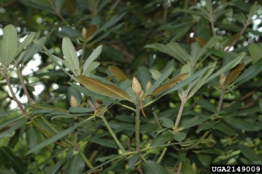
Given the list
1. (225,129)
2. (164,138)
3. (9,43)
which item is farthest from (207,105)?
(9,43)

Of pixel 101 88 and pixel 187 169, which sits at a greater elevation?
pixel 101 88

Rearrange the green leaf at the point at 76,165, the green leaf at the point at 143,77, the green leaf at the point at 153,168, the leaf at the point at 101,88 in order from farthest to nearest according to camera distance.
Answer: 1. the green leaf at the point at 143,77
2. the green leaf at the point at 76,165
3. the green leaf at the point at 153,168
4. the leaf at the point at 101,88

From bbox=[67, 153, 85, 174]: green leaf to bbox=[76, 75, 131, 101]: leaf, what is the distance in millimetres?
283

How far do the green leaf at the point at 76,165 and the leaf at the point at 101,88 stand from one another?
28 cm

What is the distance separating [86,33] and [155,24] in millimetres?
462

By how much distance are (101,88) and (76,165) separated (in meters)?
0.30

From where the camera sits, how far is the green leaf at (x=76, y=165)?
2.84 feet

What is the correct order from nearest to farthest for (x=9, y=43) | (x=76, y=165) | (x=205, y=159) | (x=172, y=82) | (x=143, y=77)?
(x=172, y=82), (x=9, y=43), (x=76, y=165), (x=143, y=77), (x=205, y=159)

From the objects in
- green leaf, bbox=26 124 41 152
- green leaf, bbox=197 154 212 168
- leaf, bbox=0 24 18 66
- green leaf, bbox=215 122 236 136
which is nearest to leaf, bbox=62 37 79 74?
leaf, bbox=0 24 18 66

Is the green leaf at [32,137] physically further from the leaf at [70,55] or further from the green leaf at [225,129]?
the green leaf at [225,129]

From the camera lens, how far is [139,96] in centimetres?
67

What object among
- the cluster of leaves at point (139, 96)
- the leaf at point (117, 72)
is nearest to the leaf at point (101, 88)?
the cluster of leaves at point (139, 96)

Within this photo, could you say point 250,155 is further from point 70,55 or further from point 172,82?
point 70,55

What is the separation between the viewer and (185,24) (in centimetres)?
128
